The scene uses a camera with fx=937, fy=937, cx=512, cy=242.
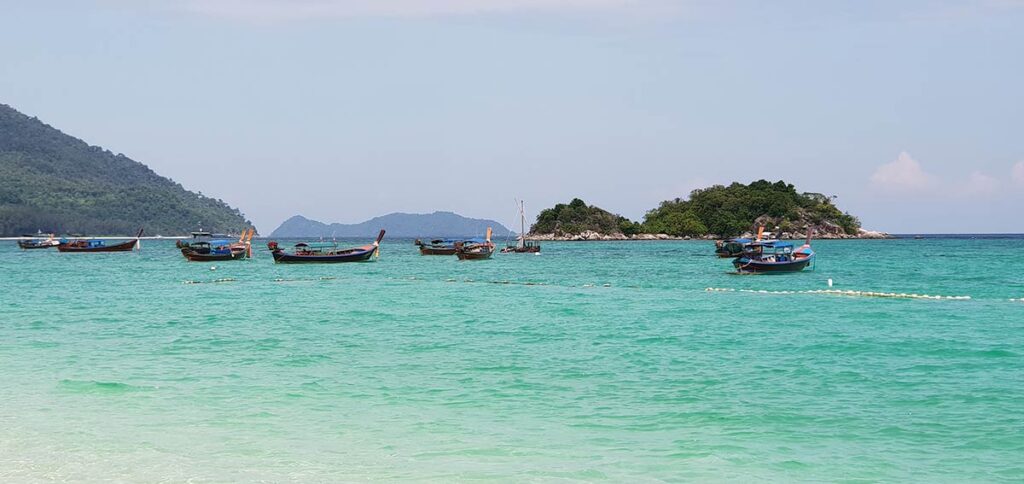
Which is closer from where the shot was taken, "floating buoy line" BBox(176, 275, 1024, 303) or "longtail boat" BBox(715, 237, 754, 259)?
"floating buoy line" BBox(176, 275, 1024, 303)

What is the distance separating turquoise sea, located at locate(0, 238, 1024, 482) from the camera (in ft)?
38.4

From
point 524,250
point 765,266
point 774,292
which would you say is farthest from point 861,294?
point 524,250

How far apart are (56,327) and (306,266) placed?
176ft

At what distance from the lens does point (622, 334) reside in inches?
1061

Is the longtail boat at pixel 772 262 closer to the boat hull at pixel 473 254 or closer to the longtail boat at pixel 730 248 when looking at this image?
the longtail boat at pixel 730 248

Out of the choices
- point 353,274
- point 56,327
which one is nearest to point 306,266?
point 353,274

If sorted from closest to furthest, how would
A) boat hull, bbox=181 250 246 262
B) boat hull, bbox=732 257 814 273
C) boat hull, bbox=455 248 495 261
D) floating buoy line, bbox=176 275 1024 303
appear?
floating buoy line, bbox=176 275 1024 303 < boat hull, bbox=732 257 814 273 < boat hull, bbox=181 250 246 262 < boat hull, bbox=455 248 495 261

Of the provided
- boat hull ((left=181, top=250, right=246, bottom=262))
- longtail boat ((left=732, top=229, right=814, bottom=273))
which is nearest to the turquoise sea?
longtail boat ((left=732, top=229, right=814, bottom=273))

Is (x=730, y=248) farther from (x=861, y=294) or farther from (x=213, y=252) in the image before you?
(x=861, y=294)

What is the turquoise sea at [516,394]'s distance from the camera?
1172 centimetres

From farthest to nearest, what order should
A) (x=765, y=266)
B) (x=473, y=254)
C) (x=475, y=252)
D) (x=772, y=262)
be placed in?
(x=475, y=252)
(x=473, y=254)
(x=772, y=262)
(x=765, y=266)

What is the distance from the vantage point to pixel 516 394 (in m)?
16.8

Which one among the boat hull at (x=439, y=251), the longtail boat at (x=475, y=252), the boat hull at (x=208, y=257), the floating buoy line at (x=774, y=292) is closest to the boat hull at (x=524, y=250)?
the boat hull at (x=439, y=251)

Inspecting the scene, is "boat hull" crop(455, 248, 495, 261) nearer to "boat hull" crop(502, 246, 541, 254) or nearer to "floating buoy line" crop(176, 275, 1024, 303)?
"boat hull" crop(502, 246, 541, 254)
